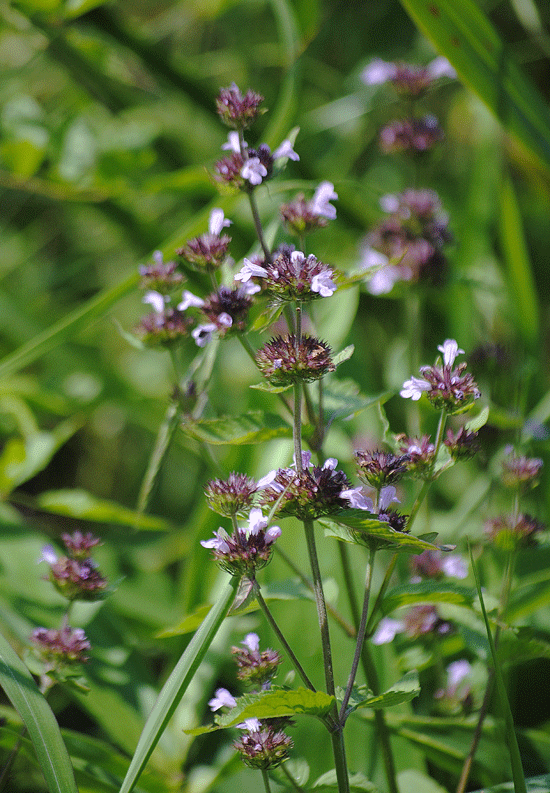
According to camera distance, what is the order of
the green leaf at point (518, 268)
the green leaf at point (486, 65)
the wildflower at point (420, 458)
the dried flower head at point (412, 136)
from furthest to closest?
the green leaf at point (518, 268)
the dried flower head at point (412, 136)
the green leaf at point (486, 65)
the wildflower at point (420, 458)

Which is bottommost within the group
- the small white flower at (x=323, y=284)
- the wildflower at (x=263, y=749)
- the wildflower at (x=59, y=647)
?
the wildflower at (x=263, y=749)

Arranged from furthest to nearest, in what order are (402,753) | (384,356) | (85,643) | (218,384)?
(384,356), (218,384), (402,753), (85,643)

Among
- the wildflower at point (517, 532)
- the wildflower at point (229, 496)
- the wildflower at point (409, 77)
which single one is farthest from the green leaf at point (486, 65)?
the wildflower at point (229, 496)

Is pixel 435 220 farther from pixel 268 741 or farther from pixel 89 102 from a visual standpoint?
pixel 89 102

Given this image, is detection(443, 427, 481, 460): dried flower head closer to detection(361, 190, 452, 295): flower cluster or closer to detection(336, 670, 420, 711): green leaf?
detection(336, 670, 420, 711): green leaf

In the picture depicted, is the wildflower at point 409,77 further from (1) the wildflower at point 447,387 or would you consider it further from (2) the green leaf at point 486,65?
(1) the wildflower at point 447,387

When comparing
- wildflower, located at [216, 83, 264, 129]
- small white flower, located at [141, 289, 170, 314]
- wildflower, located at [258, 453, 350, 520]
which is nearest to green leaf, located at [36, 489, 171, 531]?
small white flower, located at [141, 289, 170, 314]

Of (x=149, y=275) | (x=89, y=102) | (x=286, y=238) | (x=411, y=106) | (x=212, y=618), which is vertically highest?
(x=89, y=102)

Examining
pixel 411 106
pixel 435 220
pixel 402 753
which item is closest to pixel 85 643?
pixel 402 753
